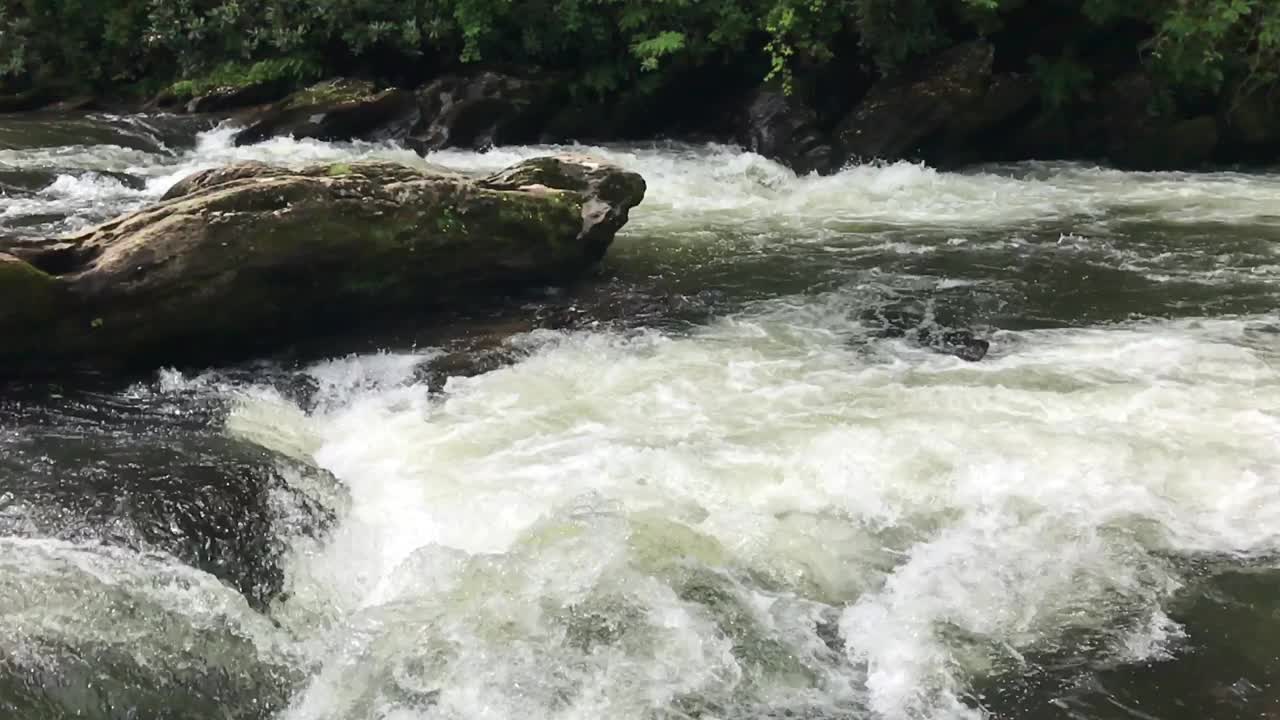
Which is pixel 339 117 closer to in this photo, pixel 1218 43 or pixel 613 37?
pixel 613 37

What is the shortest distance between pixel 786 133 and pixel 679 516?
416 inches

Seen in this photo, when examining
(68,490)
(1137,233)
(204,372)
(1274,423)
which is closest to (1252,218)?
(1137,233)

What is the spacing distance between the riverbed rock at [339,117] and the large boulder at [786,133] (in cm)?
528

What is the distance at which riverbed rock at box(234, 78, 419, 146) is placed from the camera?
15453mm

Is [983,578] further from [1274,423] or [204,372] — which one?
[204,372]

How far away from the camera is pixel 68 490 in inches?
185

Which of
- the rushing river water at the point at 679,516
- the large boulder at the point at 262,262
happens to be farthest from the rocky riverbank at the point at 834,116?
the large boulder at the point at 262,262

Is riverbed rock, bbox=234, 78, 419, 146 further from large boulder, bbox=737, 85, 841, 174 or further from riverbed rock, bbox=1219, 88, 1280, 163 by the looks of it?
riverbed rock, bbox=1219, 88, 1280, 163

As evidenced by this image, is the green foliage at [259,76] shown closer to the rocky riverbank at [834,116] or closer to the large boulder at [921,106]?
the rocky riverbank at [834,116]

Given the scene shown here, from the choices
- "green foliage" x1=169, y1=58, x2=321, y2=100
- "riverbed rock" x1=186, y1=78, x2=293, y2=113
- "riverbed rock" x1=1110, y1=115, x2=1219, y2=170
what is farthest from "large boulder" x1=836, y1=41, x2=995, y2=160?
"riverbed rock" x1=186, y1=78, x2=293, y2=113

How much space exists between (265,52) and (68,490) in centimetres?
1455

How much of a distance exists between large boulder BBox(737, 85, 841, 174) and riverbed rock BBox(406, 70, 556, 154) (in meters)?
3.28

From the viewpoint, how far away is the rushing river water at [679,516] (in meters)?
3.78

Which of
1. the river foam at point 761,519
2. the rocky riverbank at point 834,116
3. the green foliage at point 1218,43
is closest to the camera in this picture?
the river foam at point 761,519
